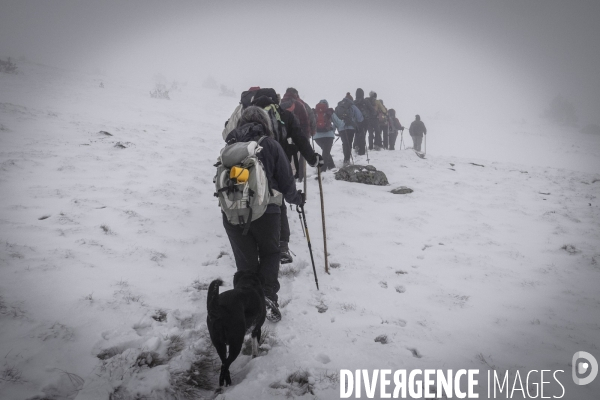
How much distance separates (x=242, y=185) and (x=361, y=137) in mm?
10807

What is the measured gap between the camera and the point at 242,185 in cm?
298

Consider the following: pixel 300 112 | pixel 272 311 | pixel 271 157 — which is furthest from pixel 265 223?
pixel 300 112

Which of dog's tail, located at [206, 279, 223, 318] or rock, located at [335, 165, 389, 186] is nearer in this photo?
dog's tail, located at [206, 279, 223, 318]

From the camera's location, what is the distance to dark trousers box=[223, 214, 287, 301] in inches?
131

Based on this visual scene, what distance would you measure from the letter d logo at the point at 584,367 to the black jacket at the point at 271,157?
378cm

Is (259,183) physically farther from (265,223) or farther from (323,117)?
(323,117)

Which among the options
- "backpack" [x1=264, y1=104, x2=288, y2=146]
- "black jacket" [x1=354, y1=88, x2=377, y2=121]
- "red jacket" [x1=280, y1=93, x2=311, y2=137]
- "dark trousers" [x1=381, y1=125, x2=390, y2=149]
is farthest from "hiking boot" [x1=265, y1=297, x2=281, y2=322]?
"dark trousers" [x1=381, y1=125, x2=390, y2=149]

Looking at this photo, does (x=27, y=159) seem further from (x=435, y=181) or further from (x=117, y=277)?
A: (x=435, y=181)

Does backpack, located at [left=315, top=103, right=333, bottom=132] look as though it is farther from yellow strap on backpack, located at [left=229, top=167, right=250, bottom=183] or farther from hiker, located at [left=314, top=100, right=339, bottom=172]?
yellow strap on backpack, located at [left=229, top=167, right=250, bottom=183]

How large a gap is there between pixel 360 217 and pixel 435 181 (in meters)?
5.37

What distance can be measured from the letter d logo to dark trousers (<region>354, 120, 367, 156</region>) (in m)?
10.2

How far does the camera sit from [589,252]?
582 centimetres

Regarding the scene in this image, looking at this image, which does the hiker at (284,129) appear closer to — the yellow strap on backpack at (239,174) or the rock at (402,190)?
the yellow strap on backpack at (239,174)

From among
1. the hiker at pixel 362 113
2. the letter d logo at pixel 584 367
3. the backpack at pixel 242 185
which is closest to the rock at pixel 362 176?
the hiker at pixel 362 113
